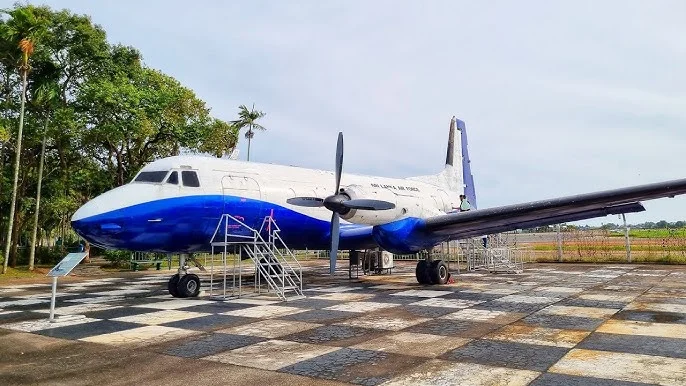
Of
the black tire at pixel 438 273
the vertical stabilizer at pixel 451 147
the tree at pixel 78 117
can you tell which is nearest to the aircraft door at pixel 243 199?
the black tire at pixel 438 273

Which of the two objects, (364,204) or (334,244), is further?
(334,244)

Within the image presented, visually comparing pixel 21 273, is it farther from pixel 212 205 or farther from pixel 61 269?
pixel 61 269

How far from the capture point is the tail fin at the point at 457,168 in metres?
23.8

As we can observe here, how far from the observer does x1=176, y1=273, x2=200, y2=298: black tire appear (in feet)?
42.9

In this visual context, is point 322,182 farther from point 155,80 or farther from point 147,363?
point 155,80

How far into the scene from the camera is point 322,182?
17.3 metres

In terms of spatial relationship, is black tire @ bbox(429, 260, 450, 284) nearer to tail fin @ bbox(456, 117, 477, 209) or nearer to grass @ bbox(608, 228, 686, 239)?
tail fin @ bbox(456, 117, 477, 209)

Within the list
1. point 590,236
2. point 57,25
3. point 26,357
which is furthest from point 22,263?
point 590,236

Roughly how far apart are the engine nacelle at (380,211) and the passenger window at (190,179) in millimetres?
4137

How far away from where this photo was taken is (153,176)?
12.9 metres

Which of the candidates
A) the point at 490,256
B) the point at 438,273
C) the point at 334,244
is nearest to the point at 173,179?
the point at 334,244

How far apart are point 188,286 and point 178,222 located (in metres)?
1.90

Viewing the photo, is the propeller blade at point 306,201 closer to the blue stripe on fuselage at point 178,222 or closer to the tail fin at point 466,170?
the blue stripe on fuselage at point 178,222

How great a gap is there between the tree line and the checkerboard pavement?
1381 centimetres
